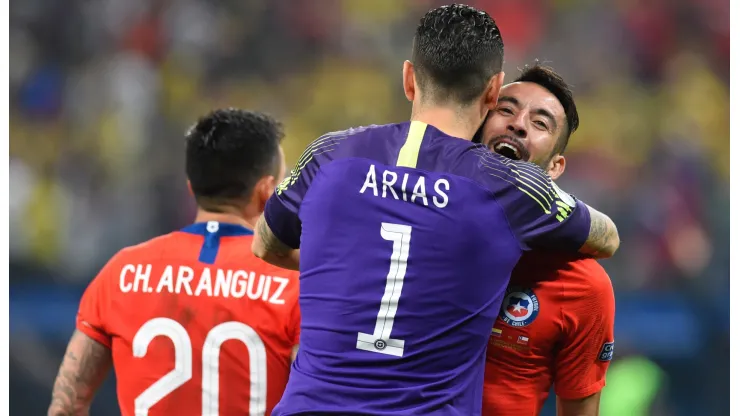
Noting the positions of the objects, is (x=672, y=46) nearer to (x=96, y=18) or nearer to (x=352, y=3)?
(x=352, y=3)

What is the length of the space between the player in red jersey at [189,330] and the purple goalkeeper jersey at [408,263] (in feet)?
2.84

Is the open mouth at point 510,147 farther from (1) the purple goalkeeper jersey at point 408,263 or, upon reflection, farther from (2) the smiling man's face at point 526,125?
(1) the purple goalkeeper jersey at point 408,263

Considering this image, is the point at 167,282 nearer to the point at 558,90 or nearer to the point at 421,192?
the point at 421,192

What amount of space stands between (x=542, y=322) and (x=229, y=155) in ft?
4.79

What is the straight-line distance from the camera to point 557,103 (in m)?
2.91

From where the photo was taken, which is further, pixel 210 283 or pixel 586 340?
pixel 210 283

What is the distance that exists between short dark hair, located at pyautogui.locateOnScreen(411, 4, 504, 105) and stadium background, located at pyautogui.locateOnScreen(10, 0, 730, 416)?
198 inches

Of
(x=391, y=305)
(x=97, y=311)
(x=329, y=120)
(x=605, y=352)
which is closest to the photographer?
(x=391, y=305)

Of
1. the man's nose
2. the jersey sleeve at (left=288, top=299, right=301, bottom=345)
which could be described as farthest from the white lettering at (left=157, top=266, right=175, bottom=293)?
the man's nose

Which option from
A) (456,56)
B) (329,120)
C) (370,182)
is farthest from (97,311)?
(329,120)

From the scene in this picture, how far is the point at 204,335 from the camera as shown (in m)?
3.15

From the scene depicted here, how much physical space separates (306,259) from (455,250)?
1.25ft

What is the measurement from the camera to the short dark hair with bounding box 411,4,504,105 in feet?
7.84

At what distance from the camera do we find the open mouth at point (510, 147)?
110 inches
